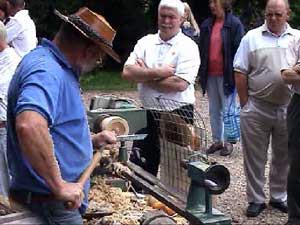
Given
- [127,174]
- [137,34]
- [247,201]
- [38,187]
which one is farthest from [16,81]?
[137,34]

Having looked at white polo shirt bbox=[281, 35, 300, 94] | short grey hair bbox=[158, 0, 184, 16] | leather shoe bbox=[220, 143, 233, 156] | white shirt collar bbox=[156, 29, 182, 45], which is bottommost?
leather shoe bbox=[220, 143, 233, 156]

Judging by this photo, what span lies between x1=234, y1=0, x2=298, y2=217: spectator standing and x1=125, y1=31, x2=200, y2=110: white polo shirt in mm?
491

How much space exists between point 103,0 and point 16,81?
51.6 ft

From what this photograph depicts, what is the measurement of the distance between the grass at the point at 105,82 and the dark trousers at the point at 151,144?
8878 millimetres

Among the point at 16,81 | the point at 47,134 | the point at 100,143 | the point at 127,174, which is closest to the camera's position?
the point at 47,134

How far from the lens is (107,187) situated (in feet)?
18.0

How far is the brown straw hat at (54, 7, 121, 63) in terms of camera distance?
3525 millimetres

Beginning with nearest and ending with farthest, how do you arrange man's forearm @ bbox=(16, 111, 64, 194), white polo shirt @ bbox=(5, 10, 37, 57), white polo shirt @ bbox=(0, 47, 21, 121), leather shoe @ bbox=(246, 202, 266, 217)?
man's forearm @ bbox=(16, 111, 64, 194) < white polo shirt @ bbox=(0, 47, 21, 121) < leather shoe @ bbox=(246, 202, 266, 217) < white polo shirt @ bbox=(5, 10, 37, 57)

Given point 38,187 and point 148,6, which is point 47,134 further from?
point 148,6

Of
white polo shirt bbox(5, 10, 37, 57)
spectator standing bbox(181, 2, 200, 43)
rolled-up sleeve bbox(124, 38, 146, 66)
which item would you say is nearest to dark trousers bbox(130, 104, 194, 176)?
rolled-up sleeve bbox(124, 38, 146, 66)

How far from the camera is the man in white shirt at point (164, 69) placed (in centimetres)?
621

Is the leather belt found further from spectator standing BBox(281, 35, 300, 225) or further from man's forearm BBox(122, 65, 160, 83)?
spectator standing BBox(281, 35, 300, 225)

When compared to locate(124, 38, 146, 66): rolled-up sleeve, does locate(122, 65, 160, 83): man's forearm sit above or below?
below

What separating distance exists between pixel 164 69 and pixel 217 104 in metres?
3.21
